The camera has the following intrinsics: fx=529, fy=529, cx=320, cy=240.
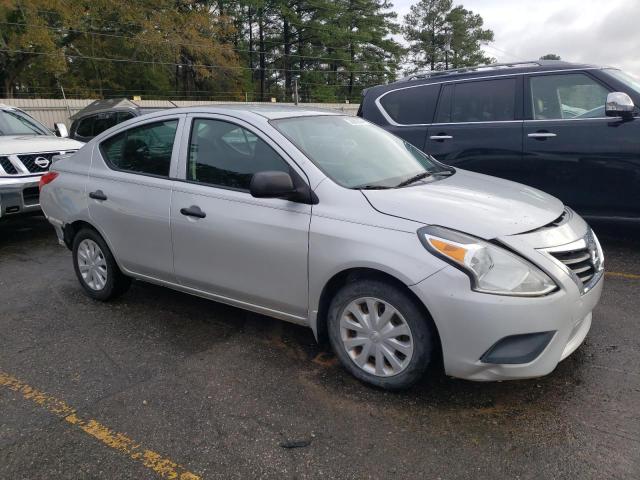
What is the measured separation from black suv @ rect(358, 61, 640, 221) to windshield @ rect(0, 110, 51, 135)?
530 cm

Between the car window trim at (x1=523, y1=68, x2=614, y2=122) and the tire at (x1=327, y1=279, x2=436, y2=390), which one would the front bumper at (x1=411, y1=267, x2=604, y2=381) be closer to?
the tire at (x1=327, y1=279, x2=436, y2=390)

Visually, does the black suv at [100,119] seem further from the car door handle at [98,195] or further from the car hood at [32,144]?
the car door handle at [98,195]

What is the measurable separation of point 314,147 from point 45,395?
2163 mm

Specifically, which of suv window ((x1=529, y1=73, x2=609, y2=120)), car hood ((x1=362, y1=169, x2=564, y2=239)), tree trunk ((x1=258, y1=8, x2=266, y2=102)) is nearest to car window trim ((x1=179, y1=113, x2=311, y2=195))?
car hood ((x1=362, y1=169, x2=564, y2=239))

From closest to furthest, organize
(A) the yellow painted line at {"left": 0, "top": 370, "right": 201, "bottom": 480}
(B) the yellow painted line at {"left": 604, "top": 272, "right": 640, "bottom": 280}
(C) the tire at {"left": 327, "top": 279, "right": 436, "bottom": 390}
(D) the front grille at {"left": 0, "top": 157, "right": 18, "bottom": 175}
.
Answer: (A) the yellow painted line at {"left": 0, "top": 370, "right": 201, "bottom": 480}
(C) the tire at {"left": 327, "top": 279, "right": 436, "bottom": 390}
(B) the yellow painted line at {"left": 604, "top": 272, "right": 640, "bottom": 280}
(D) the front grille at {"left": 0, "top": 157, "right": 18, "bottom": 175}

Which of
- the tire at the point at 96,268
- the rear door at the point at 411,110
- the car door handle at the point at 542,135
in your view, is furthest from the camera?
the rear door at the point at 411,110

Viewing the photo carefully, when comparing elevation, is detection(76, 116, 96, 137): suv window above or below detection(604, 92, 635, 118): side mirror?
below

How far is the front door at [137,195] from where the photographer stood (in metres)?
3.78

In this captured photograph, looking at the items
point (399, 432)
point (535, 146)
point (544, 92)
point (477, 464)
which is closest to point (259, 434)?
point (399, 432)

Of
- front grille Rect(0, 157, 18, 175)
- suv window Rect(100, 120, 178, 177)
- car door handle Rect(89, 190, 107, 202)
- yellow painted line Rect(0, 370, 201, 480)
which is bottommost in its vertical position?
yellow painted line Rect(0, 370, 201, 480)

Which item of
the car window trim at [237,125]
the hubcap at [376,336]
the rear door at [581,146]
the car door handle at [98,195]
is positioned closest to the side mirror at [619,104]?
the rear door at [581,146]

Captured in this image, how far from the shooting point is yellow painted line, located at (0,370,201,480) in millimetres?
2383

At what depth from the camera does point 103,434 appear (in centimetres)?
265

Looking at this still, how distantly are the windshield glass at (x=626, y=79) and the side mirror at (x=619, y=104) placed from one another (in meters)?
0.30
